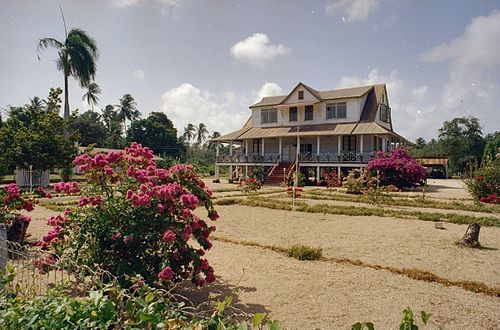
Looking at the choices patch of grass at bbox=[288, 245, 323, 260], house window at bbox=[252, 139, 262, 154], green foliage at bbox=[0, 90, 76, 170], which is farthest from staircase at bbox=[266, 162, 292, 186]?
patch of grass at bbox=[288, 245, 323, 260]

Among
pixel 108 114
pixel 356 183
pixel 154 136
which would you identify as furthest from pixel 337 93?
pixel 108 114

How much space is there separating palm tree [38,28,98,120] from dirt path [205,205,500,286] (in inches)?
1045

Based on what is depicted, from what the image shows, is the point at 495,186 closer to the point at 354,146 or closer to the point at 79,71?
the point at 354,146

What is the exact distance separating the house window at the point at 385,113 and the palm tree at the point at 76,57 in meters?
26.4

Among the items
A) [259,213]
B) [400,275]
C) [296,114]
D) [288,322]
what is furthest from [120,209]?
[296,114]

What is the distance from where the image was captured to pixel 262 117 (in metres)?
34.2

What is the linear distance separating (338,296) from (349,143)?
26206mm

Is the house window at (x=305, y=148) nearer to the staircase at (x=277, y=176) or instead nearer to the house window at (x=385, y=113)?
the staircase at (x=277, y=176)

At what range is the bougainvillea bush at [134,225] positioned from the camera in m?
3.77

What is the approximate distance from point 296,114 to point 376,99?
22.9 feet

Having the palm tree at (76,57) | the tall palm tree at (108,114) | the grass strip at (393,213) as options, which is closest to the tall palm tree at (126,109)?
the tall palm tree at (108,114)

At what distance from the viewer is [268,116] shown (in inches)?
1330

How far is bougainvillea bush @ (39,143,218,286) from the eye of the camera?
12.4 feet

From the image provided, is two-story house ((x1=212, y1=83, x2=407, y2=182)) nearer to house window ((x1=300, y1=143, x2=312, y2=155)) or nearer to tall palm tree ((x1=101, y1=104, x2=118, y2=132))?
house window ((x1=300, y1=143, x2=312, y2=155))
